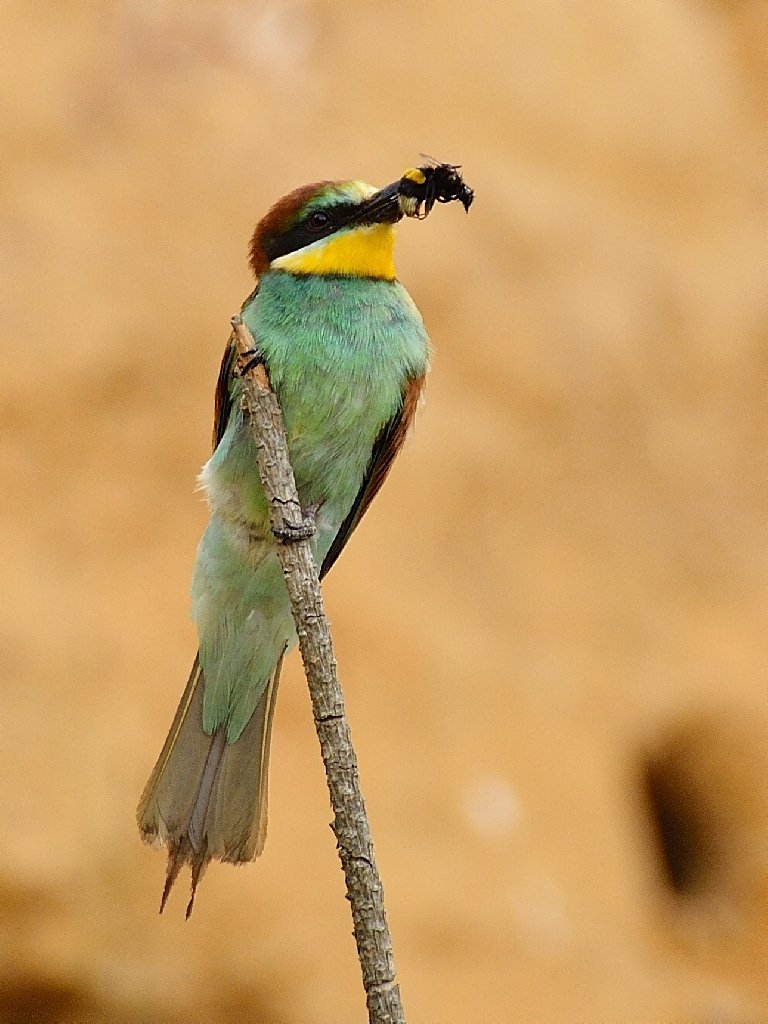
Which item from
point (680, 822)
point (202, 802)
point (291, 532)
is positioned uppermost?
point (680, 822)

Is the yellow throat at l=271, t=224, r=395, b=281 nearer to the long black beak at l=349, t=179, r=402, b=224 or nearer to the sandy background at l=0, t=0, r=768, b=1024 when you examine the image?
the long black beak at l=349, t=179, r=402, b=224

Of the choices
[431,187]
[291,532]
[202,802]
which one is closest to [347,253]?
[431,187]

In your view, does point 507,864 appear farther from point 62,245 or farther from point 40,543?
point 62,245

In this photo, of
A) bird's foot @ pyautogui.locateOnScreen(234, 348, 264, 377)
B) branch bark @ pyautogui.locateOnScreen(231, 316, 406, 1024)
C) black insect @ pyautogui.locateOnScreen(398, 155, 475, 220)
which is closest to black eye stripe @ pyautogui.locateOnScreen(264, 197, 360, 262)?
black insect @ pyautogui.locateOnScreen(398, 155, 475, 220)

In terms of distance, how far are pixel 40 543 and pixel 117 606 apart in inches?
9.4

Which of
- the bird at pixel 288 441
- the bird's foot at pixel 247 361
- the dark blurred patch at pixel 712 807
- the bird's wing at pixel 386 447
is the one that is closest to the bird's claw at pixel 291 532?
the bird's foot at pixel 247 361

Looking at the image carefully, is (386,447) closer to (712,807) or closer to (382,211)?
(382,211)

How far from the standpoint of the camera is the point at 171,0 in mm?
3982

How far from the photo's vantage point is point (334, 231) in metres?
2.04

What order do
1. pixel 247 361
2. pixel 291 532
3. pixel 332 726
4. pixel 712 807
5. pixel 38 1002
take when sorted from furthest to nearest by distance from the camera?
pixel 712 807 → pixel 38 1002 → pixel 247 361 → pixel 291 532 → pixel 332 726

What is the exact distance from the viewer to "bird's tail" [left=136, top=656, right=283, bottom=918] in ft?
6.09

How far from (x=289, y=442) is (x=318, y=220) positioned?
322 millimetres

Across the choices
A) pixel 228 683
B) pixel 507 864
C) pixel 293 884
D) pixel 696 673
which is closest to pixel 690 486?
pixel 696 673

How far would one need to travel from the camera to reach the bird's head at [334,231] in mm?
2018
